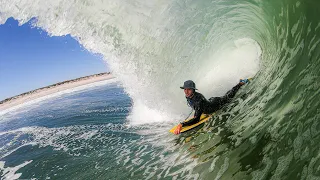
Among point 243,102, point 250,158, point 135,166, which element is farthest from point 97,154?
point 250,158

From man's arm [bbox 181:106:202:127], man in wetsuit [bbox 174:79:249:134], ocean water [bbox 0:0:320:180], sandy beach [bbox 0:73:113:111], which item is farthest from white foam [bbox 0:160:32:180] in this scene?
sandy beach [bbox 0:73:113:111]

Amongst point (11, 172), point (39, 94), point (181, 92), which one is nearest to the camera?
point (11, 172)

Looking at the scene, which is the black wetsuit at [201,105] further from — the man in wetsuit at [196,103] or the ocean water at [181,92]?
the ocean water at [181,92]

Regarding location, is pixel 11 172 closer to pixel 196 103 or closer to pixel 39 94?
pixel 196 103

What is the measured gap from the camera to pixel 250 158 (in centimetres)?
480

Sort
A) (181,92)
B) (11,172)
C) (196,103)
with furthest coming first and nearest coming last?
(181,92) → (11,172) → (196,103)

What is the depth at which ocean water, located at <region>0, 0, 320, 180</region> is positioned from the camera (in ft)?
16.0

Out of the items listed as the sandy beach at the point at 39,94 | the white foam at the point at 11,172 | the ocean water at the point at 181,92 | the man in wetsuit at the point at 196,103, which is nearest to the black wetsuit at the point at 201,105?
the man in wetsuit at the point at 196,103

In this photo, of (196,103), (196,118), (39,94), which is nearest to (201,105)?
(196,103)

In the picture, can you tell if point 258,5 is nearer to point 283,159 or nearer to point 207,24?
point 207,24

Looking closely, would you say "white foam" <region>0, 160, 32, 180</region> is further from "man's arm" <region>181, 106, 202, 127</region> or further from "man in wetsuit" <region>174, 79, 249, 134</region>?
"man's arm" <region>181, 106, 202, 127</region>

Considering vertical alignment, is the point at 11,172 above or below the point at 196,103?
above

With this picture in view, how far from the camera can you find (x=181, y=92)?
42.0 ft

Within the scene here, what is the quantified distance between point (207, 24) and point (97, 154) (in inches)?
281
